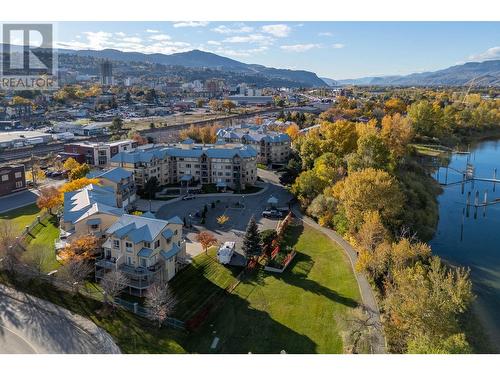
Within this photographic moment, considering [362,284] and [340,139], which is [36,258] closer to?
[362,284]

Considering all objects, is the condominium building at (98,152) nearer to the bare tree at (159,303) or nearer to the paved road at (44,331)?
the paved road at (44,331)

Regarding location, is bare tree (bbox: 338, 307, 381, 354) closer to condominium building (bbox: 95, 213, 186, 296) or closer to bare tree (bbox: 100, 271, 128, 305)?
condominium building (bbox: 95, 213, 186, 296)

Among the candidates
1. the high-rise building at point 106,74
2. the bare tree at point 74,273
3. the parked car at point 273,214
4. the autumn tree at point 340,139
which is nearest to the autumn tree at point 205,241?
the bare tree at point 74,273

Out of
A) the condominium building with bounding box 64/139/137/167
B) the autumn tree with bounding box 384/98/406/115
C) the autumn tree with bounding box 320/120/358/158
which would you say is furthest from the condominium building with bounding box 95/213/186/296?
the autumn tree with bounding box 384/98/406/115

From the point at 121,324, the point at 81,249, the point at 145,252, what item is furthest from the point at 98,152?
the point at 121,324

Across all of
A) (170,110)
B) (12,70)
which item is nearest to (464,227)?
(170,110)
